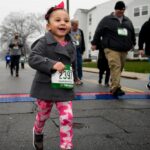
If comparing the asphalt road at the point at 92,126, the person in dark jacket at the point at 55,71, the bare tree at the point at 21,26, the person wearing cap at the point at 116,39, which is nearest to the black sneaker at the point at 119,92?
the person wearing cap at the point at 116,39

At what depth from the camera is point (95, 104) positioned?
745 centimetres

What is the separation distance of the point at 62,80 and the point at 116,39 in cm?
466

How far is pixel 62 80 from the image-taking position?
394 centimetres

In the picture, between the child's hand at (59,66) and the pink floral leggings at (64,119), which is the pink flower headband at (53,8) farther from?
the pink floral leggings at (64,119)

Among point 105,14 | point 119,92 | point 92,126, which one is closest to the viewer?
point 92,126

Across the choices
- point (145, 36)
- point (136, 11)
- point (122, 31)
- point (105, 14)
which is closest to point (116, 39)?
point (122, 31)

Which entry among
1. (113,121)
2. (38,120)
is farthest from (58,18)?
(113,121)

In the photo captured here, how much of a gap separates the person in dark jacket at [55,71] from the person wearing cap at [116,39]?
4.24 m

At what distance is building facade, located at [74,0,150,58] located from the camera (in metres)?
53.7

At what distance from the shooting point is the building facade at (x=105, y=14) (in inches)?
2114

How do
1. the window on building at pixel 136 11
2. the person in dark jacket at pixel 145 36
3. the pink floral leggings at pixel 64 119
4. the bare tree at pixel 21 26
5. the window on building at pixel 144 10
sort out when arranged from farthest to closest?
1. the bare tree at pixel 21 26
2. the window on building at pixel 136 11
3. the window on building at pixel 144 10
4. the person in dark jacket at pixel 145 36
5. the pink floral leggings at pixel 64 119

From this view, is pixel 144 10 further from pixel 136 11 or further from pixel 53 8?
pixel 53 8

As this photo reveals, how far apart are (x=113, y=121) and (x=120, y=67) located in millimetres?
2836

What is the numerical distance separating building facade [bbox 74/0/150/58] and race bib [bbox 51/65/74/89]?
1947 inches
